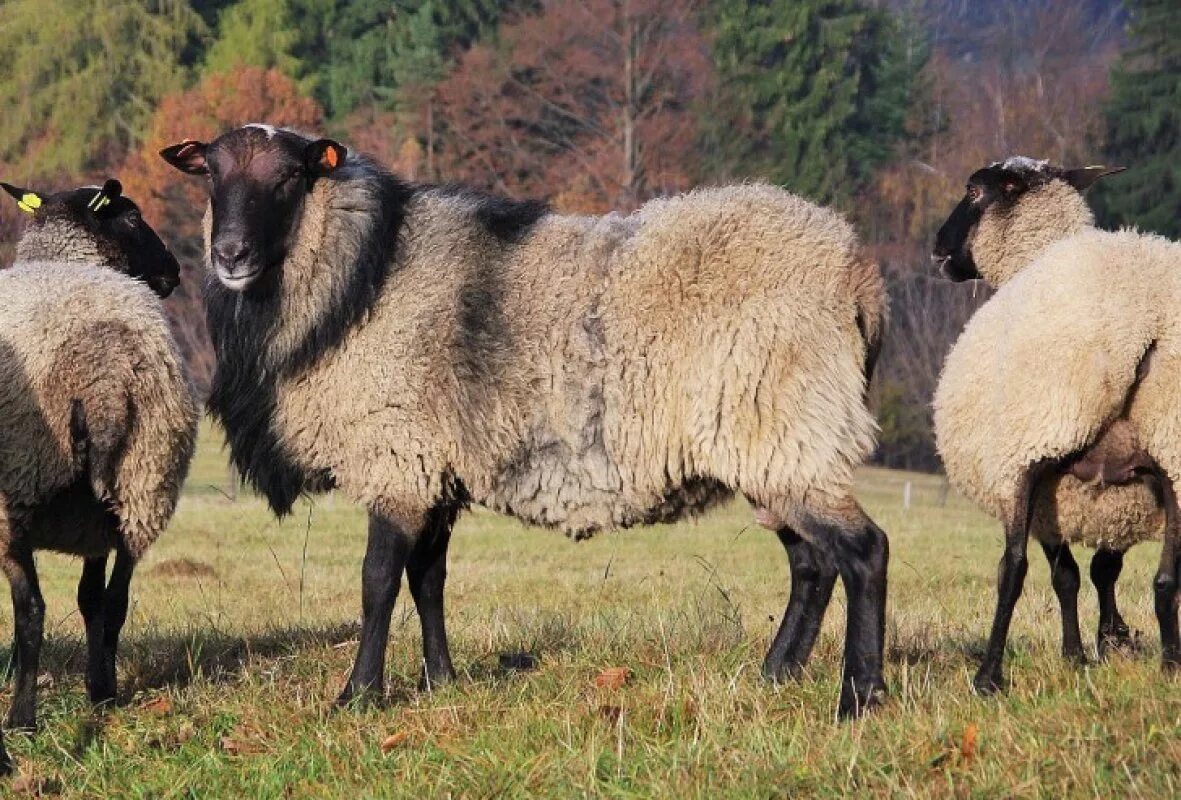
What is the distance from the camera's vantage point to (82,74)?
54.0 metres

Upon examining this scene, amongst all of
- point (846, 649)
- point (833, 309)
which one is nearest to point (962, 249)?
point (833, 309)

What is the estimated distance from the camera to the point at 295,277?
24.2 ft

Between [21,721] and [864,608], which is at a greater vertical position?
[864,608]

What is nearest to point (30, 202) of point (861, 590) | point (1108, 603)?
point (861, 590)

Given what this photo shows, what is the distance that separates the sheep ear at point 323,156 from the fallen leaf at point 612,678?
2.60 metres

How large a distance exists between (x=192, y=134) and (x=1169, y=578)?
139ft

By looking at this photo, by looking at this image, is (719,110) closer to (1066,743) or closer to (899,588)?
(899,588)

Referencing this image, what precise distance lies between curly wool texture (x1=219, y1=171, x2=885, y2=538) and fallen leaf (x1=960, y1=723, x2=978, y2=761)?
156 cm

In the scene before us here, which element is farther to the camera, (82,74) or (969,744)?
(82,74)

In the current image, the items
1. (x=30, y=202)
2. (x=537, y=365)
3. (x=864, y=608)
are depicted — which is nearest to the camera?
(x=864, y=608)

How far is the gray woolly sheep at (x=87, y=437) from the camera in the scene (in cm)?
665

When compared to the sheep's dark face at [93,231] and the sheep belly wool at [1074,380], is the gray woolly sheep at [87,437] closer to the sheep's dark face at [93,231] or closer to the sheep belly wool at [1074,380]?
the sheep's dark face at [93,231]

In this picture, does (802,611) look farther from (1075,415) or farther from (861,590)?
(1075,415)

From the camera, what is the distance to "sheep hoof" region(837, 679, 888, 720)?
600cm
